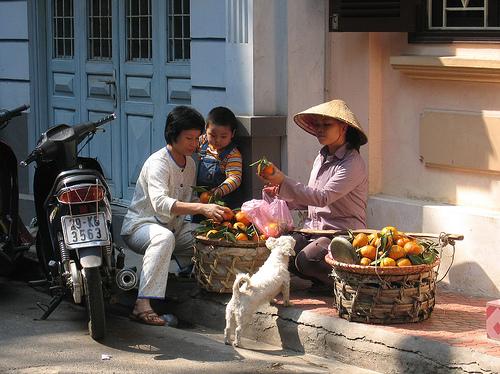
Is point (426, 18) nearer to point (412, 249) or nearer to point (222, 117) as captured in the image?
point (222, 117)

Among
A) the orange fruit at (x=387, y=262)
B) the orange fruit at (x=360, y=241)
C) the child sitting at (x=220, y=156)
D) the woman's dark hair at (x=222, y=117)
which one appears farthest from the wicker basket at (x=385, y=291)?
the woman's dark hair at (x=222, y=117)

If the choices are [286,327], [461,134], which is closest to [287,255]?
[286,327]

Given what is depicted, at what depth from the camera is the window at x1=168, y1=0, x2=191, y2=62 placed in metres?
9.28

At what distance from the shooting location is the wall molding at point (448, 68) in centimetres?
704

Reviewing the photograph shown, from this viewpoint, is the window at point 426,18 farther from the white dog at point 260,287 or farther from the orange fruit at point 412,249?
the white dog at point 260,287

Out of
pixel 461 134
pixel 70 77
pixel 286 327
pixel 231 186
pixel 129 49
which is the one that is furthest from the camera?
pixel 70 77

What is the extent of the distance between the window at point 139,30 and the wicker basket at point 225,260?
120 inches

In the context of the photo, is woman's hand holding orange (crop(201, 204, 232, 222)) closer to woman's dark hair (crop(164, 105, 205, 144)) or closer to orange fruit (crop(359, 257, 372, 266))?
woman's dark hair (crop(164, 105, 205, 144))

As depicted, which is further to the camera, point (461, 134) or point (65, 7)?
point (65, 7)

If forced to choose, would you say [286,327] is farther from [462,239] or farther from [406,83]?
[406,83]

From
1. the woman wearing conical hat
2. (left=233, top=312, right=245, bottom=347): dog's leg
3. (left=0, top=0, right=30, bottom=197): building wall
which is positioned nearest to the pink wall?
the woman wearing conical hat

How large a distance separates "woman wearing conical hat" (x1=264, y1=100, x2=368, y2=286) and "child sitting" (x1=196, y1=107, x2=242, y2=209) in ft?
2.00

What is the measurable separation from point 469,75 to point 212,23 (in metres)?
2.17

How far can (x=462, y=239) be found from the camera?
6812mm
